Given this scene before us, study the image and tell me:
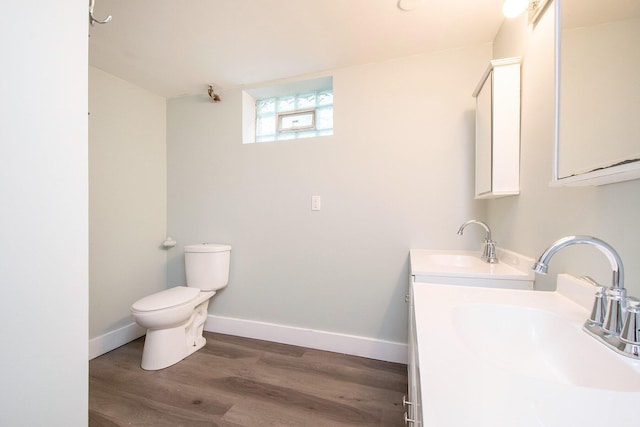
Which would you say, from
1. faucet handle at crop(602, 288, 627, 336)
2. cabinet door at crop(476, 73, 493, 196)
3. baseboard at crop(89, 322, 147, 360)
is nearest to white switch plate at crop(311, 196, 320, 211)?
cabinet door at crop(476, 73, 493, 196)

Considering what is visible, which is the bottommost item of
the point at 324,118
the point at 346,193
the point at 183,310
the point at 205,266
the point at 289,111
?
the point at 183,310

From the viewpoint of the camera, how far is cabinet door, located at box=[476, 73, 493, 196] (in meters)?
1.29

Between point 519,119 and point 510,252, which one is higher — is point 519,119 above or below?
above

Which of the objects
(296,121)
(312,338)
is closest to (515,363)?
(312,338)

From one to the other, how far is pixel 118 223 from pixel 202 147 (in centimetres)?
93

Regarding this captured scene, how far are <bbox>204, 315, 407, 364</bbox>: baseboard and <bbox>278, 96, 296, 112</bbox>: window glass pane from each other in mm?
1904

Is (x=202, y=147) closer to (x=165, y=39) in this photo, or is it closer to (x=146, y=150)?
(x=146, y=150)

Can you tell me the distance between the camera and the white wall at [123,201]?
1852mm

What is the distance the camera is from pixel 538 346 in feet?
2.20

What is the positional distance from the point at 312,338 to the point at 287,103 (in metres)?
2.03

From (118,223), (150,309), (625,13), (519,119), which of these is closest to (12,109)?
(150,309)

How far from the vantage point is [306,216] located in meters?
1.99

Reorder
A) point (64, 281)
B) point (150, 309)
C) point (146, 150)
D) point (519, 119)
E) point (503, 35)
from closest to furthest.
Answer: point (64, 281)
point (519, 119)
point (503, 35)
point (150, 309)
point (146, 150)

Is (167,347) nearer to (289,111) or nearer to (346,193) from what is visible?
(346,193)
